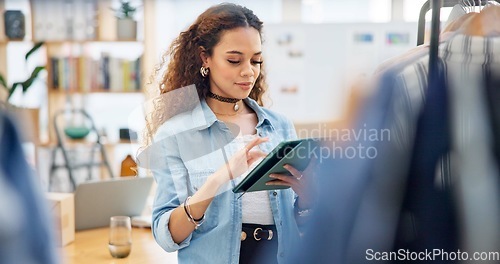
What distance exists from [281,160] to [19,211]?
0.74 meters

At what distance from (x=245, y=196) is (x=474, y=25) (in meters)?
0.67

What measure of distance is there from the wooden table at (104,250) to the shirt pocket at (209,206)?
0.96 ft

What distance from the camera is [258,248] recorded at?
1.40m

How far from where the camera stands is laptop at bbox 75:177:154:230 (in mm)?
1948

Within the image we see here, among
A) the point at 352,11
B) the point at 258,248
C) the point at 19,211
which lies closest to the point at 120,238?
the point at 258,248

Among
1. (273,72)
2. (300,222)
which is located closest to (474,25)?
(300,222)

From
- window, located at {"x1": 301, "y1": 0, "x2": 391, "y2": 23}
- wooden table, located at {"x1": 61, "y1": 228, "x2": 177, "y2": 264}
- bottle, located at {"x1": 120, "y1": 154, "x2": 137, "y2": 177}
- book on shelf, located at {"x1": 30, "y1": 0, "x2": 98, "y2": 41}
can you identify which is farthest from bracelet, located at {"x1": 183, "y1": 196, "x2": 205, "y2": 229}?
book on shelf, located at {"x1": 30, "y1": 0, "x2": 98, "y2": 41}

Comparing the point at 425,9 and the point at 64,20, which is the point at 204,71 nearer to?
the point at 425,9

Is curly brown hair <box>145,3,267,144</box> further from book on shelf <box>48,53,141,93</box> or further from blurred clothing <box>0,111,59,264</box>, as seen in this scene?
book on shelf <box>48,53,141,93</box>

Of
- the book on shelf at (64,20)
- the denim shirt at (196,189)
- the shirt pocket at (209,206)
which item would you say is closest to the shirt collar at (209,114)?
the denim shirt at (196,189)

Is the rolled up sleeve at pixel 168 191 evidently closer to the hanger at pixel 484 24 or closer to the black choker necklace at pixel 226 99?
the black choker necklace at pixel 226 99

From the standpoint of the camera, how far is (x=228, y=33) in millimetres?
1455

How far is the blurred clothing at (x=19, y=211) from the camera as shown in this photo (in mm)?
366

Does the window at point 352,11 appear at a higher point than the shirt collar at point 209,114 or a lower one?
higher
